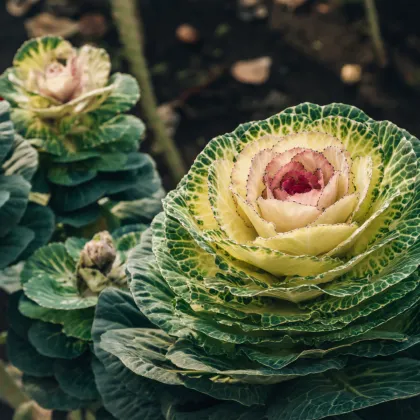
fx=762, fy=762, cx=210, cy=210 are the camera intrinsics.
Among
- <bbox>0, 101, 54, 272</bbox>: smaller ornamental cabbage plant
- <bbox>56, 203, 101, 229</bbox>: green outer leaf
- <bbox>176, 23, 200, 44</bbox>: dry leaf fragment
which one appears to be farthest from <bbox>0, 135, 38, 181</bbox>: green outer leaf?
<bbox>176, 23, 200, 44</bbox>: dry leaf fragment

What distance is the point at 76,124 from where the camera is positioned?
38.9 inches

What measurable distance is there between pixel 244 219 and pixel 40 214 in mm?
433

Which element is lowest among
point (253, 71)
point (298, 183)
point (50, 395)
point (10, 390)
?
point (10, 390)

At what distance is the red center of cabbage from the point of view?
0.60 m

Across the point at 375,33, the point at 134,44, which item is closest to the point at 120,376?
A: the point at 134,44

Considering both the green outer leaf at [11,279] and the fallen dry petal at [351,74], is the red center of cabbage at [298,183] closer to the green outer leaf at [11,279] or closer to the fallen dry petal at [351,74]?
the green outer leaf at [11,279]

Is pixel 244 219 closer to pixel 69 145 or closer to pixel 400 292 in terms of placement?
pixel 400 292

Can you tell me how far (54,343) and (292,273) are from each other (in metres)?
0.40

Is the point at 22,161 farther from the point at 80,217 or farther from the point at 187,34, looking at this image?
the point at 187,34

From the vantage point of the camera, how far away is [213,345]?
638 mm

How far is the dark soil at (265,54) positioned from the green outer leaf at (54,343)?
1.49 m

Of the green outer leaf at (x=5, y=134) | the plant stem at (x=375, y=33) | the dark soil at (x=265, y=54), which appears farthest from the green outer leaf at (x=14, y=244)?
the plant stem at (x=375, y=33)

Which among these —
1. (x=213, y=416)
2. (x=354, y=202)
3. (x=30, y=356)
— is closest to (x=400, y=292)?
(x=354, y=202)

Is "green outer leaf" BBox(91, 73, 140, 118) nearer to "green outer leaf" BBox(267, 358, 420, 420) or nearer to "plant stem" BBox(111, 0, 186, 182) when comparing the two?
"green outer leaf" BBox(267, 358, 420, 420)
